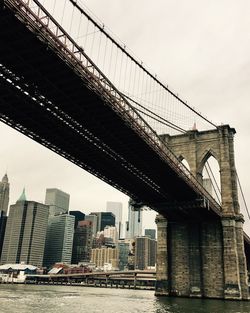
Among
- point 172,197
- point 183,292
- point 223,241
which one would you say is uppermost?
point 172,197

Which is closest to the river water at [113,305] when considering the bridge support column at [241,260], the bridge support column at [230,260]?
the bridge support column at [230,260]

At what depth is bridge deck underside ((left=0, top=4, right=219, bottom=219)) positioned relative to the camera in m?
23.2

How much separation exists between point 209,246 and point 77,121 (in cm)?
2949

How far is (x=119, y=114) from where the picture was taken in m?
29.9

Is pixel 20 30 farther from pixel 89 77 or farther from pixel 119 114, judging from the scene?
pixel 119 114

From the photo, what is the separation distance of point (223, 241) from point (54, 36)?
125 ft

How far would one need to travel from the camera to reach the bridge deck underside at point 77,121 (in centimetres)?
2319

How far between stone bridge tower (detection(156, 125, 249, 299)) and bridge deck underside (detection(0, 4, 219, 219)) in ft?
12.6

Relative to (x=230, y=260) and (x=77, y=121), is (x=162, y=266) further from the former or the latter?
(x=77, y=121)

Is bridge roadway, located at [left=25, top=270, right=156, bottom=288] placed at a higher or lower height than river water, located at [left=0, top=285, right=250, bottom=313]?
higher

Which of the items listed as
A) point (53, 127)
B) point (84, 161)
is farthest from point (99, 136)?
point (84, 161)

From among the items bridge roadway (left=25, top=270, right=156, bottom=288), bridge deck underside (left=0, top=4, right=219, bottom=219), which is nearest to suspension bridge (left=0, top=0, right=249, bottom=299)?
bridge deck underside (left=0, top=4, right=219, bottom=219)

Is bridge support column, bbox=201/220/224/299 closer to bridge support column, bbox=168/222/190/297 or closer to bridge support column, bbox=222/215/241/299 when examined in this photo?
bridge support column, bbox=222/215/241/299

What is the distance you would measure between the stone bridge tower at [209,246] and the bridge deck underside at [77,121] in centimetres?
383
